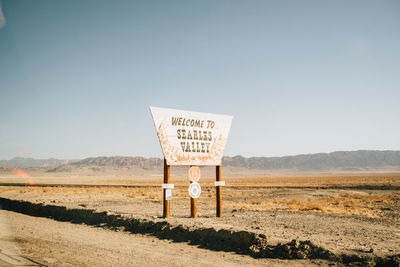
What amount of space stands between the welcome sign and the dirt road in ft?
11.0

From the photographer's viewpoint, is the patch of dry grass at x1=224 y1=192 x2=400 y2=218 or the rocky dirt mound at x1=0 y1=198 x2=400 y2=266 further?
the patch of dry grass at x1=224 y1=192 x2=400 y2=218

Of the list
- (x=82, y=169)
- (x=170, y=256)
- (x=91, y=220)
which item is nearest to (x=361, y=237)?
(x=170, y=256)

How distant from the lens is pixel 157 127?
1180 cm

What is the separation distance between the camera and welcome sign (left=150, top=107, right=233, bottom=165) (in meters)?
12.0

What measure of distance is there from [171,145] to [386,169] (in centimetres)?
20958

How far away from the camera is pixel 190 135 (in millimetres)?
12805

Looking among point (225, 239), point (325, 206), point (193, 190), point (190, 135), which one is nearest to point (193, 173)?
point (193, 190)

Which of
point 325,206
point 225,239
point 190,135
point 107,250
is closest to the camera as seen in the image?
point 107,250

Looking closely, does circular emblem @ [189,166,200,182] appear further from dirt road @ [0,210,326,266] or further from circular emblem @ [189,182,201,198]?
dirt road @ [0,210,326,266]

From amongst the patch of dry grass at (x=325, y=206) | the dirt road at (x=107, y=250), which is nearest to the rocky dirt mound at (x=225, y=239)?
the dirt road at (x=107, y=250)

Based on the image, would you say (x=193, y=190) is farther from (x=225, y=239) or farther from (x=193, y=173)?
(x=225, y=239)

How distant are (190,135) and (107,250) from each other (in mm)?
5700

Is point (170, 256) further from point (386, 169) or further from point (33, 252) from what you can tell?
point (386, 169)

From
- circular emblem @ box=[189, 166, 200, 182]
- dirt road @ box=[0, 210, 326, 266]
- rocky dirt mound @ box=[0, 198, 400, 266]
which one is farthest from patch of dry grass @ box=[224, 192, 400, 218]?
dirt road @ box=[0, 210, 326, 266]
